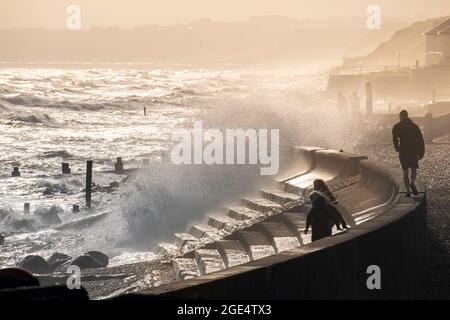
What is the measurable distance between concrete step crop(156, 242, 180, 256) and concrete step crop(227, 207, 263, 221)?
1227mm

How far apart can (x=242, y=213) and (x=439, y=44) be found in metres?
77.6

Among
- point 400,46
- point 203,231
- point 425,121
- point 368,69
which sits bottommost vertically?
point 203,231

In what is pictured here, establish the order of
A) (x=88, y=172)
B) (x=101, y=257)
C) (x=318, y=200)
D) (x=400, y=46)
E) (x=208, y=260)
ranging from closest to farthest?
(x=318, y=200)
(x=208, y=260)
(x=101, y=257)
(x=88, y=172)
(x=400, y=46)

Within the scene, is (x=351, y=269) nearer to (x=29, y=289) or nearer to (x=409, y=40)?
(x=29, y=289)

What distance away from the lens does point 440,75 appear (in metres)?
84.6

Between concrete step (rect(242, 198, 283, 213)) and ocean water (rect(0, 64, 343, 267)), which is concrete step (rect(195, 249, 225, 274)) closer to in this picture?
ocean water (rect(0, 64, 343, 267))

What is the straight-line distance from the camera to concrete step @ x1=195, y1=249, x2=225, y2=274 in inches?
572

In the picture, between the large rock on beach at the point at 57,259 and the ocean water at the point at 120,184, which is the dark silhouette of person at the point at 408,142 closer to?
the ocean water at the point at 120,184

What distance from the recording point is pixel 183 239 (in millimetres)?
18281

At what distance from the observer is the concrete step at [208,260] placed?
47.7 ft

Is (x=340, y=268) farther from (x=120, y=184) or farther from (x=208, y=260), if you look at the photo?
(x=120, y=184)

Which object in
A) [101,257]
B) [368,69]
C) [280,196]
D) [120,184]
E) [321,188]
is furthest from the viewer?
[368,69]

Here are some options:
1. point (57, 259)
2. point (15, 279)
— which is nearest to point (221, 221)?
point (57, 259)
